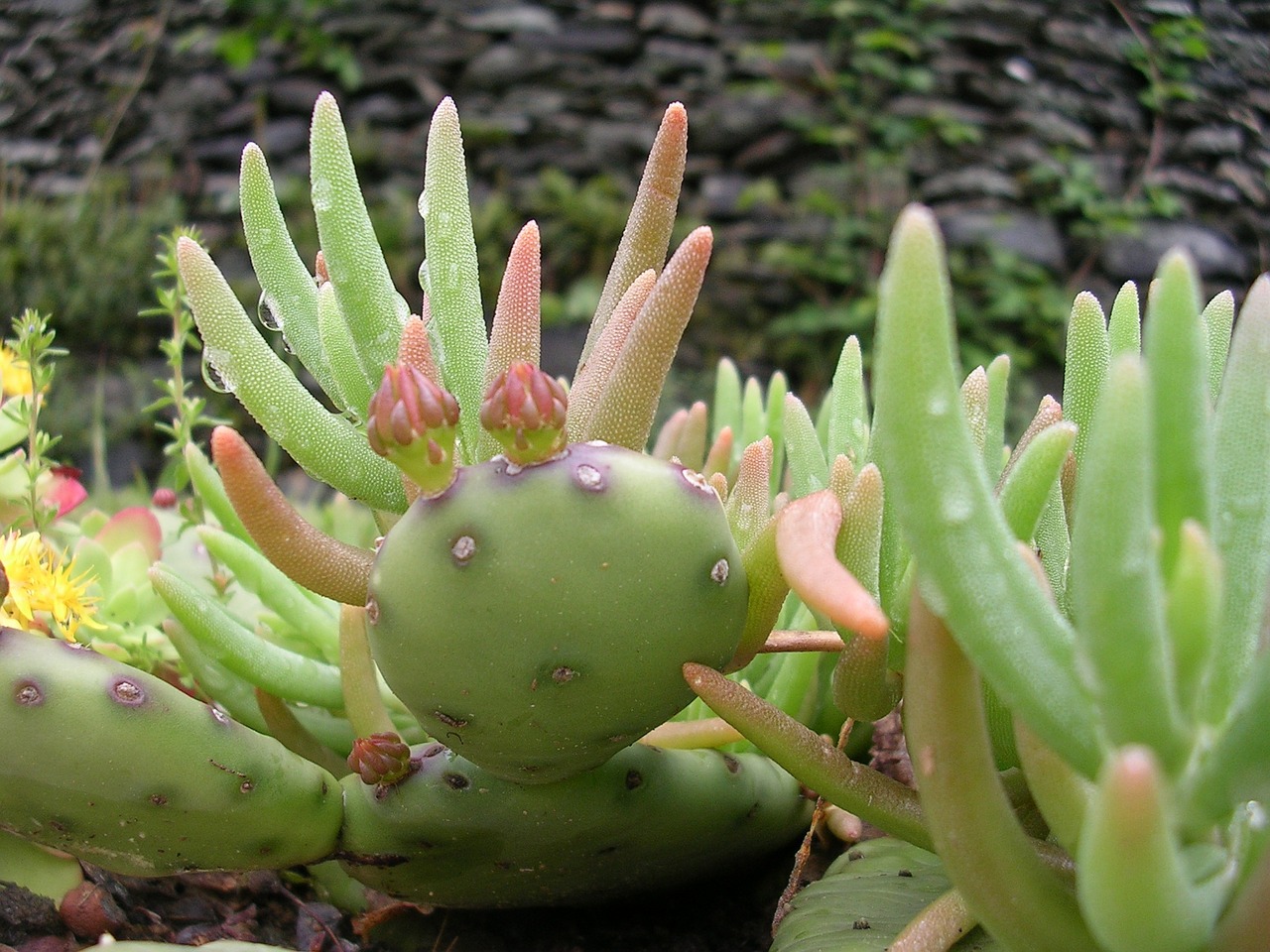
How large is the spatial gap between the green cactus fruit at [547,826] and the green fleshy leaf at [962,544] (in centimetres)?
29

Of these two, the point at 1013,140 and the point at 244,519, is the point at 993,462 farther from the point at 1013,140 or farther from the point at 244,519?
the point at 1013,140

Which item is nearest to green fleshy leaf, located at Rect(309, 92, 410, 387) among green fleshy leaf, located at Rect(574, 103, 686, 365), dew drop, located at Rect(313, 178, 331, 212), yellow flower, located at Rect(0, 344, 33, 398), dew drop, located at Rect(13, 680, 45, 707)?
dew drop, located at Rect(313, 178, 331, 212)

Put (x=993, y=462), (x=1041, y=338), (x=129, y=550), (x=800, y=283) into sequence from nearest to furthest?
(x=993, y=462), (x=129, y=550), (x=1041, y=338), (x=800, y=283)

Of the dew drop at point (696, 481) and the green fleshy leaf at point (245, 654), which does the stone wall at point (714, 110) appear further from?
the dew drop at point (696, 481)

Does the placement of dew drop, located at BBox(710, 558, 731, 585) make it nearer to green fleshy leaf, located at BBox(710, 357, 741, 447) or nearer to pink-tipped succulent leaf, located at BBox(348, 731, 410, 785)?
pink-tipped succulent leaf, located at BBox(348, 731, 410, 785)

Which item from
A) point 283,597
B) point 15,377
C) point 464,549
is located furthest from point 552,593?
point 15,377

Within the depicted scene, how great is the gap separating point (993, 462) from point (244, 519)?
0.47 meters

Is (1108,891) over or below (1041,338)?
over

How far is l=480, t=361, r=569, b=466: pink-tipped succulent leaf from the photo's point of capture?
489 millimetres

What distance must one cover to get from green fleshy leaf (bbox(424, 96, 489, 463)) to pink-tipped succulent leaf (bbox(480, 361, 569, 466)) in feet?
0.47

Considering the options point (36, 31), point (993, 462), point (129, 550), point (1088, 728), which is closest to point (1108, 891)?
point (1088, 728)

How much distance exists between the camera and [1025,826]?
24.1 inches

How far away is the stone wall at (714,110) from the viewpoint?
5.71 meters

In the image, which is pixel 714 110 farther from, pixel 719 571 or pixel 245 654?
pixel 719 571
